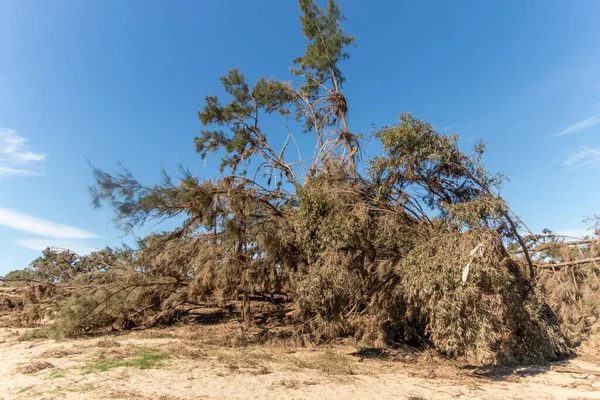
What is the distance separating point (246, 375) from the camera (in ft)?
21.6

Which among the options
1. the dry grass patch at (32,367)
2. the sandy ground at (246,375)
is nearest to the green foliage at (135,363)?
the sandy ground at (246,375)

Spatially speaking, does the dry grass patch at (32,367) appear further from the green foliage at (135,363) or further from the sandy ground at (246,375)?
the green foliage at (135,363)

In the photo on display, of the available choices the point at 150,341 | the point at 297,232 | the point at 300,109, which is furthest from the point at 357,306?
the point at 300,109

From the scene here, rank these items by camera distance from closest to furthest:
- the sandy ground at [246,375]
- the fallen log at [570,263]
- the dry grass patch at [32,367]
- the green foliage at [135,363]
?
the sandy ground at [246,375] < the dry grass patch at [32,367] < the green foliage at [135,363] < the fallen log at [570,263]

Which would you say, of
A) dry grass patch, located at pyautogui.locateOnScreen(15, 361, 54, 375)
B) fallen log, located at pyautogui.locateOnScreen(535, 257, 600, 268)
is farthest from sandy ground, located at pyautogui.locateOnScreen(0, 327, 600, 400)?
fallen log, located at pyautogui.locateOnScreen(535, 257, 600, 268)

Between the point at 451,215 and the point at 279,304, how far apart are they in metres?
7.28

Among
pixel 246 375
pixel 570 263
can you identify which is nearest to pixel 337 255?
pixel 246 375

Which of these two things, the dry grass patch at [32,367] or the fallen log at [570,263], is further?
the fallen log at [570,263]

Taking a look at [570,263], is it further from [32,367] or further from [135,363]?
[32,367]

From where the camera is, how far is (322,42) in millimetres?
14109

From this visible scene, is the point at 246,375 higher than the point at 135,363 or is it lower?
lower

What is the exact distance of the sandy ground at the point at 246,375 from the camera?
5.55m

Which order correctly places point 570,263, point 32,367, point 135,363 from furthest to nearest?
point 570,263 < point 135,363 < point 32,367

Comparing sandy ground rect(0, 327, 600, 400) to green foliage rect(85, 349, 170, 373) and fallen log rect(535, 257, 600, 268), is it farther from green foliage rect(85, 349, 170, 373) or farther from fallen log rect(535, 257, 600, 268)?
fallen log rect(535, 257, 600, 268)
